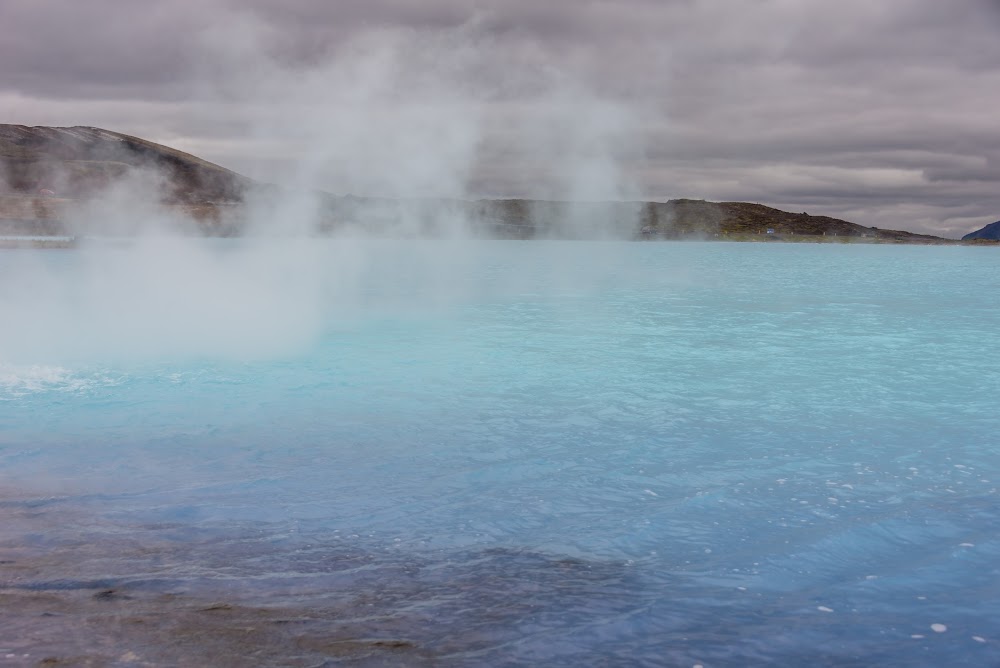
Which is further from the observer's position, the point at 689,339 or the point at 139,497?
the point at 689,339

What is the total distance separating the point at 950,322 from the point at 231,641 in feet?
118

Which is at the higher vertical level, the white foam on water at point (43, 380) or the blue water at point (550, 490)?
the blue water at point (550, 490)

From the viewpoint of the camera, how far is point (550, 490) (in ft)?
36.2

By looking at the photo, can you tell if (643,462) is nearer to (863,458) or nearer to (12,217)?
(863,458)

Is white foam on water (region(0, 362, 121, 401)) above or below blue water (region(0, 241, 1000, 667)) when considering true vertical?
below

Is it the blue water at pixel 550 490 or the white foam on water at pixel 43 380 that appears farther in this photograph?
the white foam on water at pixel 43 380

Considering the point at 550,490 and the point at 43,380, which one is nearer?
the point at 550,490

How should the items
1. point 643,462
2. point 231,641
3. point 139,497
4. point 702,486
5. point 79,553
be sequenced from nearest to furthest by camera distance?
1. point 231,641
2. point 79,553
3. point 139,497
4. point 702,486
5. point 643,462

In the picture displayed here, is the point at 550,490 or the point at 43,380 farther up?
the point at 550,490

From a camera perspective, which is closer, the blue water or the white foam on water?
the blue water

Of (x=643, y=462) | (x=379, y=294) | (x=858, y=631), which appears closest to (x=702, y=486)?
(x=643, y=462)

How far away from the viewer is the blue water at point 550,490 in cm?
720

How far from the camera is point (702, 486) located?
1121cm

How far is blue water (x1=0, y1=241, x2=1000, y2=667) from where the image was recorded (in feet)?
23.6
